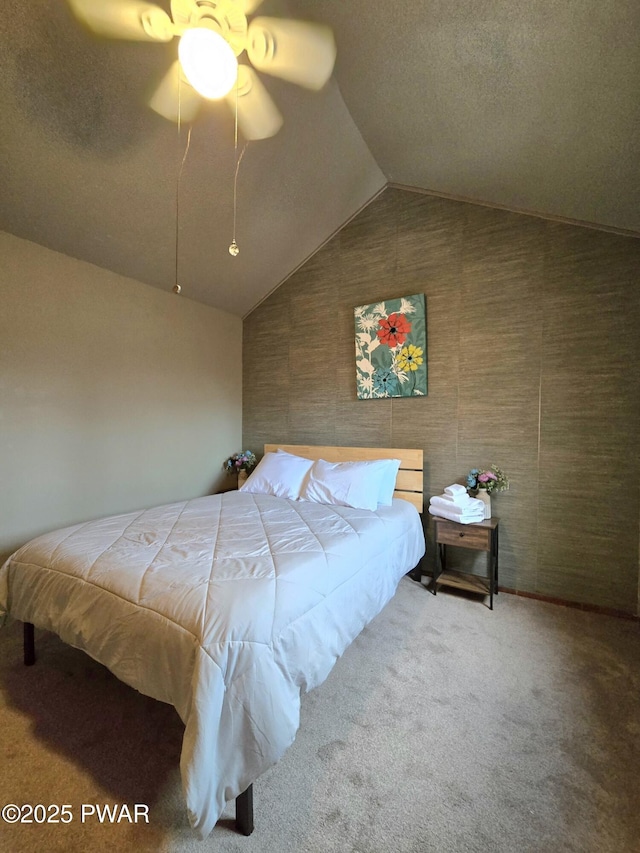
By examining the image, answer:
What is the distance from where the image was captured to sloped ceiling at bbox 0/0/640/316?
148cm

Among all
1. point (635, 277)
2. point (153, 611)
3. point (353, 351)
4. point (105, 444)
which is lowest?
point (153, 611)

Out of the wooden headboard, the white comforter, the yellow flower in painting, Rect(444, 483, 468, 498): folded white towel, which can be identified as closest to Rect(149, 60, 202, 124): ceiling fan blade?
the yellow flower in painting

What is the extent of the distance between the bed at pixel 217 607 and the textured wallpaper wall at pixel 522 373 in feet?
3.39

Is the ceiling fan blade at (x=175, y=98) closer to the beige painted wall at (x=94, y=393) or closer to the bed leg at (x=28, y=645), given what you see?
the beige painted wall at (x=94, y=393)

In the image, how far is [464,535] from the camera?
2467 millimetres

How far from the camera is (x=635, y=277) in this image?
2.24 m

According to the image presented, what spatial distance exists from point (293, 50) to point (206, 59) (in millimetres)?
680

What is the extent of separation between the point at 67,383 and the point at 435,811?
10.0 ft

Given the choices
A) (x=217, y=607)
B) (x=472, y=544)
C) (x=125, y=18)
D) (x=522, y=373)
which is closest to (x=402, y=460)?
(x=472, y=544)

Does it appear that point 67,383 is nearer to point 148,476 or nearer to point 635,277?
point 148,476

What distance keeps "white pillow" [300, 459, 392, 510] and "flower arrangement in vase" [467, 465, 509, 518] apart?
641 mm

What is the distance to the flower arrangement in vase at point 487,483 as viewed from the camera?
8.37ft

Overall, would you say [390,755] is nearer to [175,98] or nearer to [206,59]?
[206,59]

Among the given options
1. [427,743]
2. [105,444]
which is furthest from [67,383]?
[427,743]
